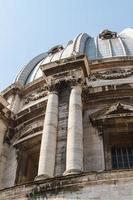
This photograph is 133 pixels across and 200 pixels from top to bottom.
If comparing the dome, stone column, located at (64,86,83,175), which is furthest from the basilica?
the dome

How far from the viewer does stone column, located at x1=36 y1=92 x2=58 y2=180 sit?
1478cm

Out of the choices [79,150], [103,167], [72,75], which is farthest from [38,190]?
[72,75]

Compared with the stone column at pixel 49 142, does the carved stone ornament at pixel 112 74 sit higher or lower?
higher

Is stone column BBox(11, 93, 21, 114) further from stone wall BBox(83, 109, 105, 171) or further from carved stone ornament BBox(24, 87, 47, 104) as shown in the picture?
stone wall BBox(83, 109, 105, 171)

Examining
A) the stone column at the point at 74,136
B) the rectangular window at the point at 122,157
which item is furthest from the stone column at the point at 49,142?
the rectangular window at the point at 122,157

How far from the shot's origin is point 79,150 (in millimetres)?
15125

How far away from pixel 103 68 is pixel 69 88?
227 inches

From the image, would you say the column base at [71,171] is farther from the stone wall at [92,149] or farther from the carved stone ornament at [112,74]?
the carved stone ornament at [112,74]

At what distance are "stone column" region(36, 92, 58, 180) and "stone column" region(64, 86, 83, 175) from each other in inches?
29.4

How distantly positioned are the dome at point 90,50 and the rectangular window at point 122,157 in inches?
375

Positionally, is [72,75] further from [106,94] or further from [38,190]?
[38,190]

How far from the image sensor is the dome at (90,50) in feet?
91.2

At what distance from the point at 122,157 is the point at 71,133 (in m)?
3.72

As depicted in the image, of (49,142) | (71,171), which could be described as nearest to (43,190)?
(71,171)
